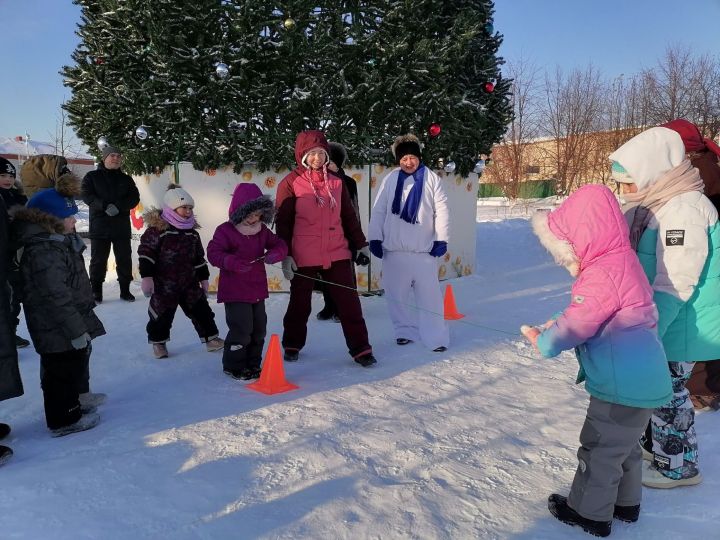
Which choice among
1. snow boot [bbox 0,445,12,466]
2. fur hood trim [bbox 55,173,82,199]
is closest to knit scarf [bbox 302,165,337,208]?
fur hood trim [bbox 55,173,82,199]

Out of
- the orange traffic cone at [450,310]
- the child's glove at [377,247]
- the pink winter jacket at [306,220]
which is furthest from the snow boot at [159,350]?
the orange traffic cone at [450,310]

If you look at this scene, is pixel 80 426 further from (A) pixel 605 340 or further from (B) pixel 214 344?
(A) pixel 605 340

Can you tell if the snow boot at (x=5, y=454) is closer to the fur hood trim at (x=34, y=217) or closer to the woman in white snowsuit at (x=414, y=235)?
the fur hood trim at (x=34, y=217)

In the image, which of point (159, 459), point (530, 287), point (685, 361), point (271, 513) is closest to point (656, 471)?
point (685, 361)

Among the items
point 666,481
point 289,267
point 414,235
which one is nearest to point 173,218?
point 289,267

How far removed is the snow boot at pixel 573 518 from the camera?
97.3 inches

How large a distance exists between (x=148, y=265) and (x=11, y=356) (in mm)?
1736

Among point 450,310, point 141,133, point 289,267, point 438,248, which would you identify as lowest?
point 450,310

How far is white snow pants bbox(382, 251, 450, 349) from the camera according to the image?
5.41 metres

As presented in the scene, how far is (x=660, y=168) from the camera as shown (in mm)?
2779

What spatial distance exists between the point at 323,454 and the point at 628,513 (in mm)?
1643

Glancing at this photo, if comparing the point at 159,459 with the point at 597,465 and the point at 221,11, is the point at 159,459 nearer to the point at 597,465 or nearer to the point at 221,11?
the point at 597,465

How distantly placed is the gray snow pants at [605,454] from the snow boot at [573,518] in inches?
1.3

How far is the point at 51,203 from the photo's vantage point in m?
3.43
